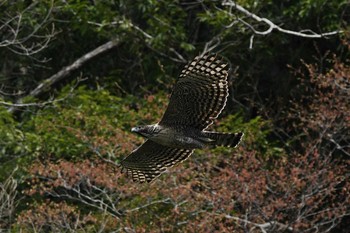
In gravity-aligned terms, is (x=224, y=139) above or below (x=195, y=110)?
below

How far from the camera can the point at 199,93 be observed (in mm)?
8883

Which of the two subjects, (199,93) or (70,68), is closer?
(199,93)

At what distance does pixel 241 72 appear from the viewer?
15.8m

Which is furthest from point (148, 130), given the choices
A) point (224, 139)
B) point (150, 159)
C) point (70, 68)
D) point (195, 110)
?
point (70, 68)

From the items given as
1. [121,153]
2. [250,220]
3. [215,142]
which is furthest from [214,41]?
[215,142]

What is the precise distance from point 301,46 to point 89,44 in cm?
347

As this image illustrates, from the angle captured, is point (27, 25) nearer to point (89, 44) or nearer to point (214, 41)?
point (89, 44)

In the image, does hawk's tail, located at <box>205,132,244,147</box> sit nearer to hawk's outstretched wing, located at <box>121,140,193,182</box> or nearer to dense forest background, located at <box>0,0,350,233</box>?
hawk's outstretched wing, located at <box>121,140,193,182</box>

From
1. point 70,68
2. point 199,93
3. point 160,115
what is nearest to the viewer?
point 199,93

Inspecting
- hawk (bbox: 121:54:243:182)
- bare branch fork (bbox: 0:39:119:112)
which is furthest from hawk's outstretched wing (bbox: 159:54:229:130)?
bare branch fork (bbox: 0:39:119:112)

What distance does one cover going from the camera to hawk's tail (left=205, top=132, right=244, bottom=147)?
8656mm

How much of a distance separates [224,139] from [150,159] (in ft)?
4.03

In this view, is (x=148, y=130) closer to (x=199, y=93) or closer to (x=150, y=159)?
(x=199, y=93)

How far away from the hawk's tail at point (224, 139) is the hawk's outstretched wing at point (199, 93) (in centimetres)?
16
